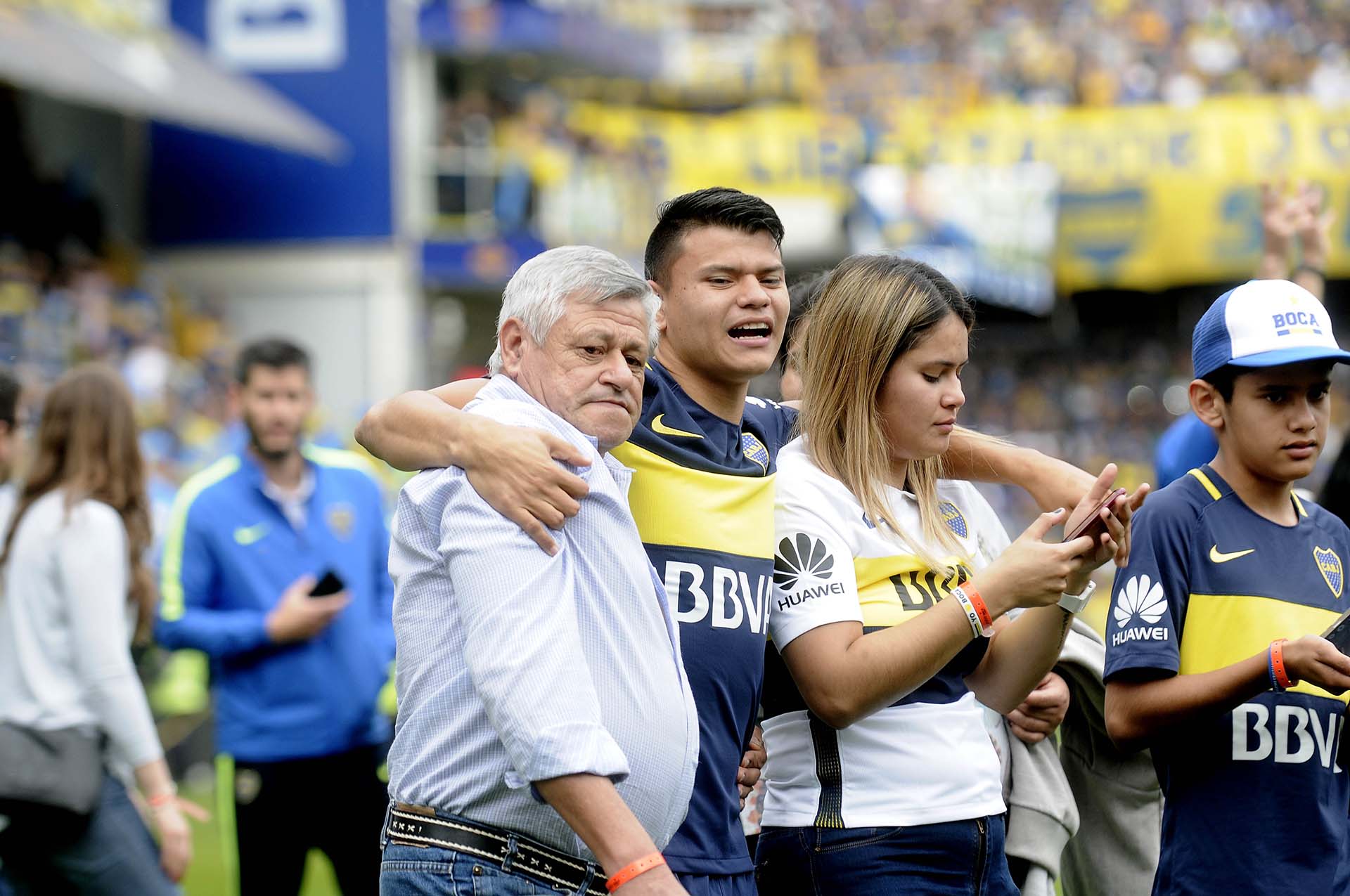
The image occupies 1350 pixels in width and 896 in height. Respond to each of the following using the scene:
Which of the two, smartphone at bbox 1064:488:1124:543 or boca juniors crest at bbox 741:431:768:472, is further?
boca juniors crest at bbox 741:431:768:472

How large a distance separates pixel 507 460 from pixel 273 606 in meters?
2.96

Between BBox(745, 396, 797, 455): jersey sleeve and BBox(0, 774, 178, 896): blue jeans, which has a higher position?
BBox(745, 396, 797, 455): jersey sleeve

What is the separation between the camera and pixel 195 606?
5211mm

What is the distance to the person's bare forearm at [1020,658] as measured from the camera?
316 centimetres

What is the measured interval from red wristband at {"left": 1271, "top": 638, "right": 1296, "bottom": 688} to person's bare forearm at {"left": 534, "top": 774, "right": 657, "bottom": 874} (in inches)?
50.2

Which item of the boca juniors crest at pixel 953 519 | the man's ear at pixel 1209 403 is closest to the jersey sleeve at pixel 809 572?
the boca juniors crest at pixel 953 519

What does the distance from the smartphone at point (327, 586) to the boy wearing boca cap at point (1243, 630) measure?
2672 millimetres

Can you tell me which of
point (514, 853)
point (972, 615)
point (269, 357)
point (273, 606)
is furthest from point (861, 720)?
point (269, 357)

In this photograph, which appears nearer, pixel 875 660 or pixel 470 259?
pixel 875 660

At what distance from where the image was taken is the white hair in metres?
2.64

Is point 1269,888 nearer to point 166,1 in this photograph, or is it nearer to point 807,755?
point 807,755

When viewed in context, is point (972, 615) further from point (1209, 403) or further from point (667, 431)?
point (1209, 403)

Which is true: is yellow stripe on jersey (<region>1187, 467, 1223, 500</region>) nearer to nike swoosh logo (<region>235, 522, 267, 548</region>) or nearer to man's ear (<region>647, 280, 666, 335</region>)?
man's ear (<region>647, 280, 666, 335</region>)

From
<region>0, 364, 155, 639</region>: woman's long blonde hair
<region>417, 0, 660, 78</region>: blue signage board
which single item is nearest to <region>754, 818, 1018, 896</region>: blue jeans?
<region>0, 364, 155, 639</region>: woman's long blonde hair
